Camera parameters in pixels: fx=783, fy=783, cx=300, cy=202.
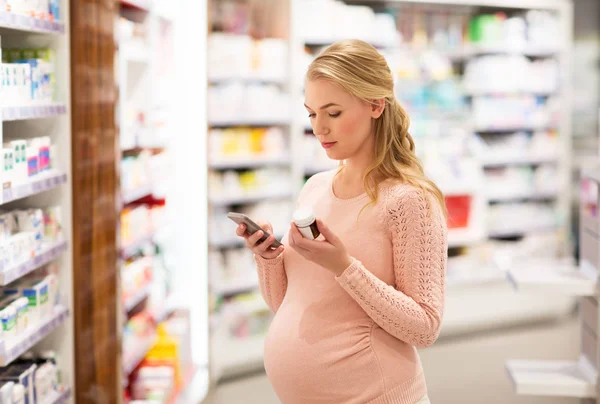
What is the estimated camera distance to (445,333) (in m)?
6.16

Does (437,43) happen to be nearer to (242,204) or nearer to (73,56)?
(242,204)

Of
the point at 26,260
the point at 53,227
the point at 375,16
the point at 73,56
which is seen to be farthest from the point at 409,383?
the point at 375,16

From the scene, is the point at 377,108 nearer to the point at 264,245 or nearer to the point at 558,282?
the point at 264,245

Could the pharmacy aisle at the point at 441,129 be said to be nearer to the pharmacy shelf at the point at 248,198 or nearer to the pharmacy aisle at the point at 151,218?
the pharmacy shelf at the point at 248,198

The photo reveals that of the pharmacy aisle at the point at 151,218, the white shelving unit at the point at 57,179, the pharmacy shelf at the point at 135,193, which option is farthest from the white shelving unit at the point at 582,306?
the white shelving unit at the point at 57,179

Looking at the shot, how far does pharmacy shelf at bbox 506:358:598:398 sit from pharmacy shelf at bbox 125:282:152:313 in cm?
205

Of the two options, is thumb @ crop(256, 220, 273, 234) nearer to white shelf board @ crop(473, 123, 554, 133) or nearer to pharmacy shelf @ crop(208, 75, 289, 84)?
pharmacy shelf @ crop(208, 75, 289, 84)

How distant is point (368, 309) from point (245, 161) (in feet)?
13.1

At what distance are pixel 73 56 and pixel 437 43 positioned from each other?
13.3 ft

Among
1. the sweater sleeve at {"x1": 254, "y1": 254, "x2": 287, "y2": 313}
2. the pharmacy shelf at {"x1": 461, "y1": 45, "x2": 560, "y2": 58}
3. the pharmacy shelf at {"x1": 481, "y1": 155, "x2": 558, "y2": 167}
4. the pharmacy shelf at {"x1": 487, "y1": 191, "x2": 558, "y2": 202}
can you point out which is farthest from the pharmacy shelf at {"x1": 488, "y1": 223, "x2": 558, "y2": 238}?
the sweater sleeve at {"x1": 254, "y1": 254, "x2": 287, "y2": 313}

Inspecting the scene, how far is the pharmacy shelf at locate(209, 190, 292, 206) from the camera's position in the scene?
5.77 metres

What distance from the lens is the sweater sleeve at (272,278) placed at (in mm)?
2122

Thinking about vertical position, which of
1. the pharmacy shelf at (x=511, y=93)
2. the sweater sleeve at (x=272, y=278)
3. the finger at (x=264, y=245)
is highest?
the pharmacy shelf at (x=511, y=93)

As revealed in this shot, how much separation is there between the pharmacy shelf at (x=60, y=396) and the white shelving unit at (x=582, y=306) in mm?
2268
